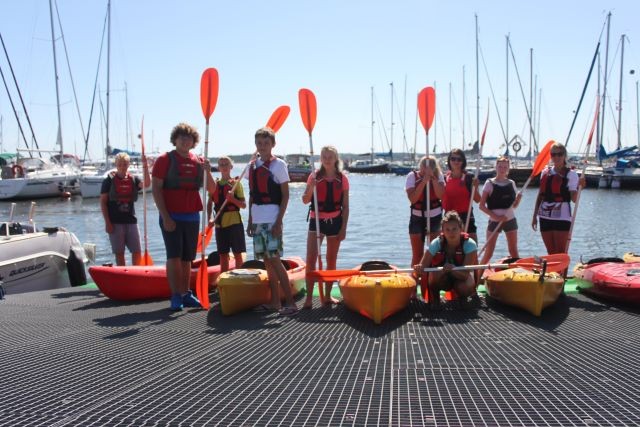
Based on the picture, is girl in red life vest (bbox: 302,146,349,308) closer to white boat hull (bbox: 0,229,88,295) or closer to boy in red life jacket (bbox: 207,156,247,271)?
boy in red life jacket (bbox: 207,156,247,271)

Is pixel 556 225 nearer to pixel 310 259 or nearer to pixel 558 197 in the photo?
pixel 558 197

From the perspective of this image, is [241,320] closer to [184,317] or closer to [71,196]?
[184,317]

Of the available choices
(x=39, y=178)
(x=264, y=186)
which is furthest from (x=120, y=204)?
(x=39, y=178)

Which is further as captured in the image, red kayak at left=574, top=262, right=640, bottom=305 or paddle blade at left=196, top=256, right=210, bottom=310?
paddle blade at left=196, top=256, right=210, bottom=310

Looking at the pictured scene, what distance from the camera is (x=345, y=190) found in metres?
5.25

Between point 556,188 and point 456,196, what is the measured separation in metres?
1.04

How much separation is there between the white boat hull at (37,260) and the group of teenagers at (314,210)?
2265 millimetres

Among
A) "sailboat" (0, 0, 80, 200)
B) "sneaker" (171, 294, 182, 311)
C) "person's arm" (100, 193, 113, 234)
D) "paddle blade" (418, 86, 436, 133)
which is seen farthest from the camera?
"sailboat" (0, 0, 80, 200)

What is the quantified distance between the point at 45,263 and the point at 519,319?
610cm

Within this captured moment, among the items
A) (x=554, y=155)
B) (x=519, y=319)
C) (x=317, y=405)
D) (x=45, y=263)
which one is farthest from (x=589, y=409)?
(x=45, y=263)

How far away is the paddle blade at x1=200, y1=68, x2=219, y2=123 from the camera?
5.90 m

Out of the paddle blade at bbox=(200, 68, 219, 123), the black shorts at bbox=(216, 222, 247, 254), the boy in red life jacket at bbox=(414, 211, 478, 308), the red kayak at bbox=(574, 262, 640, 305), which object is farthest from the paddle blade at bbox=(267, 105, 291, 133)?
the red kayak at bbox=(574, 262, 640, 305)

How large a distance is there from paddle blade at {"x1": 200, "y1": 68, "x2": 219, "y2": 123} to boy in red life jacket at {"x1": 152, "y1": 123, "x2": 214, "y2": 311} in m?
0.89

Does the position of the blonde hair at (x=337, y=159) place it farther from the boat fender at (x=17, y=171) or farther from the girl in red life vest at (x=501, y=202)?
the boat fender at (x=17, y=171)
